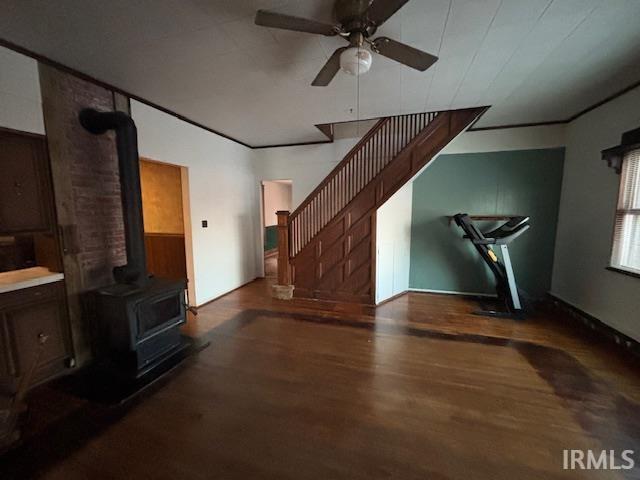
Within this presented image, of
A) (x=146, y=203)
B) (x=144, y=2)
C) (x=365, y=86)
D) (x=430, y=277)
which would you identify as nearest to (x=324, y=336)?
(x=430, y=277)

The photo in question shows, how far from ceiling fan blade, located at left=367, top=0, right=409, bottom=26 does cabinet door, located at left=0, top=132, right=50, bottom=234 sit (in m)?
2.91

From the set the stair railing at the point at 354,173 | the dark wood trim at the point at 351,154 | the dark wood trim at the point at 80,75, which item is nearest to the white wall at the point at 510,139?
the stair railing at the point at 354,173

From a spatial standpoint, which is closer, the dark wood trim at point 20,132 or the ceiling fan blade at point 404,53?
the ceiling fan blade at point 404,53

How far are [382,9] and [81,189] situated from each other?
9.99 feet

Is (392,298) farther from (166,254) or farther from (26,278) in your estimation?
(26,278)

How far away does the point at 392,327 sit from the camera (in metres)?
3.37

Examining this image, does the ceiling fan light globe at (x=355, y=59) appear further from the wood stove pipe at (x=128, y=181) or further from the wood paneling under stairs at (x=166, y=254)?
the wood paneling under stairs at (x=166, y=254)

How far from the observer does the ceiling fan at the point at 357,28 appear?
1498 millimetres

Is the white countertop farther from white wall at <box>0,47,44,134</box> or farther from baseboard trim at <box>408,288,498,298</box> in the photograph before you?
baseboard trim at <box>408,288,498,298</box>

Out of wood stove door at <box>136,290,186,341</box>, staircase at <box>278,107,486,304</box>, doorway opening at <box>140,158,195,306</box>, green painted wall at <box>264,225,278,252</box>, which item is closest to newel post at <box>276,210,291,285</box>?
staircase at <box>278,107,486,304</box>

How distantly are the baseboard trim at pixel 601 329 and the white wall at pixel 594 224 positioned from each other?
0.05 metres

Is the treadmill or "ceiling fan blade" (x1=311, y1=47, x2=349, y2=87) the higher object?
"ceiling fan blade" (x1=311, y1=47, x2=349, y2=87)

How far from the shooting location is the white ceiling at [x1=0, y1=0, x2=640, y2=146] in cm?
172

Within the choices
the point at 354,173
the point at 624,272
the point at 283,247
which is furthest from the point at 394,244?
the point at 624,272
